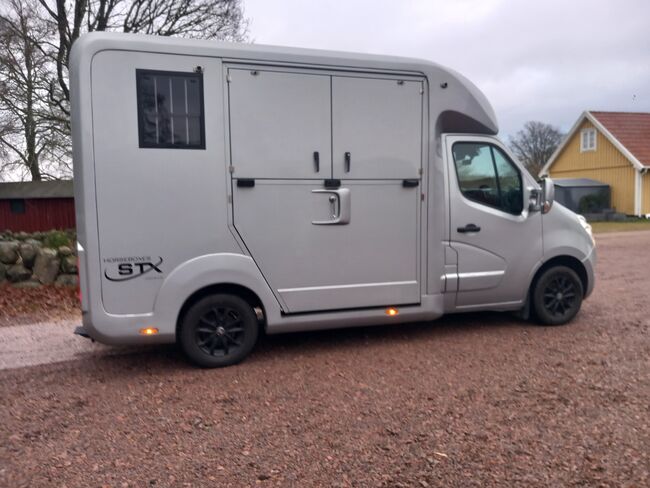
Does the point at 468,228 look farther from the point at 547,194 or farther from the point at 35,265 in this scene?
the point at 35,265

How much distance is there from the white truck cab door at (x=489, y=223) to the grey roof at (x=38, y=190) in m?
24.1

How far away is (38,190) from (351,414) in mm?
26598

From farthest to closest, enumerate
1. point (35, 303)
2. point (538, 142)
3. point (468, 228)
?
point (538, 142) → point (35, 303) → point (468, 228)

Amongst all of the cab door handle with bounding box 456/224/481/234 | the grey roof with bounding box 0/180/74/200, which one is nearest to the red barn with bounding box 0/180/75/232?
the grey roof with bounding box 0/180/74/200

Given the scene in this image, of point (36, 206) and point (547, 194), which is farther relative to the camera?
point (36, 206)

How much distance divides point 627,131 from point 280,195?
1217 inches

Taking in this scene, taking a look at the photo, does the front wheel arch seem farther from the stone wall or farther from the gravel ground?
the stone wall

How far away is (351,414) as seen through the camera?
4156mm

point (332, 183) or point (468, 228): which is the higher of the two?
point (332, 183)

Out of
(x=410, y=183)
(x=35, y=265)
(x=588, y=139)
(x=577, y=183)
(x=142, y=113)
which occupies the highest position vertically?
(x=588, y=139)

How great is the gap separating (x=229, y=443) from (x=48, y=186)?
26347 mm

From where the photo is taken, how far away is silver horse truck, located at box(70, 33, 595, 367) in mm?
4793

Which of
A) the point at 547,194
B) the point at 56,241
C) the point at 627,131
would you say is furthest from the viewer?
the point at 627,131

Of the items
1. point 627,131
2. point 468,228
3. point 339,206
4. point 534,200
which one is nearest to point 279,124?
point 339,206
